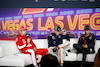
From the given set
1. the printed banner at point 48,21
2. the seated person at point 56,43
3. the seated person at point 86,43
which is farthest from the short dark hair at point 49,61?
the printed banner at point 48,21

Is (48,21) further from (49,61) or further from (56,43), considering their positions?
(49,61)

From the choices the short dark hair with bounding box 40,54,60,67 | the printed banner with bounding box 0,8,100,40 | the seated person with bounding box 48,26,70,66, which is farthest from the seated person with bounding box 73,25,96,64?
the short dark hair with bounding box 40,54,60,67

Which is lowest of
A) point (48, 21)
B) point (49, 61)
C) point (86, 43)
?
point (86, 43)

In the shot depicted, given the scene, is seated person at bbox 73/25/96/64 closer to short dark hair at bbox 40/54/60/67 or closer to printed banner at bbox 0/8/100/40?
printed banner at bbox 0/8/100/40

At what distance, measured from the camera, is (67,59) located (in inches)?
146

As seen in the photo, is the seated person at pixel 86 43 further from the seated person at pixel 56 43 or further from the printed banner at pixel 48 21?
the printed banner at pixel 48 21

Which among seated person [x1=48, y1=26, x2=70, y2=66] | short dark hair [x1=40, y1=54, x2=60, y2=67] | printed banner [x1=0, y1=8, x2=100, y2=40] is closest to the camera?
short dark hair [x1=40, y1=54, x2=60, y2=67]

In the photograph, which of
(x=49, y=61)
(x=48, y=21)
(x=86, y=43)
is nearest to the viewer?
(x=49, y=61)

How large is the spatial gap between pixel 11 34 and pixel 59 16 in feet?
5.96

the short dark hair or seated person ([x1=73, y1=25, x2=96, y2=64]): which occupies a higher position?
the short dark hair

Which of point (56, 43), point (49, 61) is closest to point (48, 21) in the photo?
point (56, 43)

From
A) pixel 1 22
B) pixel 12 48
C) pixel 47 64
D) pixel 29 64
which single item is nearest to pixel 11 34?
pixel 1 22

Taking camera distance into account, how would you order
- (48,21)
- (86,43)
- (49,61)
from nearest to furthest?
(49,61), (86,43), (48,21)

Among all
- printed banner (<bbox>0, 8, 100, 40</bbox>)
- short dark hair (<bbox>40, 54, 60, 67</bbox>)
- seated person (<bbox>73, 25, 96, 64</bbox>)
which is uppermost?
printed banner (<bbox>0, 8, 100, 40</bbox>)
